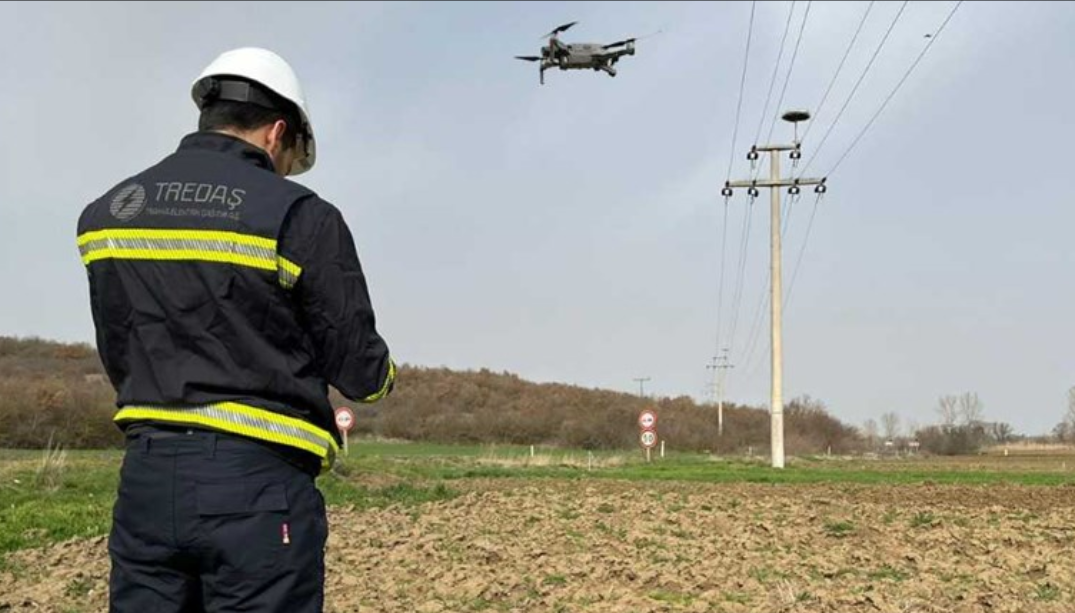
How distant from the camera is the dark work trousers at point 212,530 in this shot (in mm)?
2383

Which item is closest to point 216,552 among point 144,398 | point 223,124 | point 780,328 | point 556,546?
point 144,398

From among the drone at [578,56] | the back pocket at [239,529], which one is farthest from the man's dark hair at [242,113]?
the drone at [578,56]

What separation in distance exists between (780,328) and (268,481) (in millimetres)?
34993

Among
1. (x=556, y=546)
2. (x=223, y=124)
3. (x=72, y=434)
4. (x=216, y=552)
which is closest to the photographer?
(x=216, y=552)

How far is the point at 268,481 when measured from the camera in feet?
8.02

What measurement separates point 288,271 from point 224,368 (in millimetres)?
266

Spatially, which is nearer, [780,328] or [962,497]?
[962,497]

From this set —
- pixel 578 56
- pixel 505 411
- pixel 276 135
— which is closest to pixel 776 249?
pixel 578 56

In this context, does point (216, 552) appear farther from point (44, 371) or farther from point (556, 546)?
point (44, 371)

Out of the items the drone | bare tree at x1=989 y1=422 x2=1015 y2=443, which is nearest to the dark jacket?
the drone

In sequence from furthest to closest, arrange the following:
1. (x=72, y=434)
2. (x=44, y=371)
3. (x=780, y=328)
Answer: (x=44, y=371) < (x=72, y=434) < (x=780, y=328)

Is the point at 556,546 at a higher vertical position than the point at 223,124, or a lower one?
lower

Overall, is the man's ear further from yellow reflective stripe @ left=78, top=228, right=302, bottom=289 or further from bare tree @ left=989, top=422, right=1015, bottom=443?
bare tree @ left=989, top=422, right=1015, bottom=443

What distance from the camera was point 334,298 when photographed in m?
2.55
